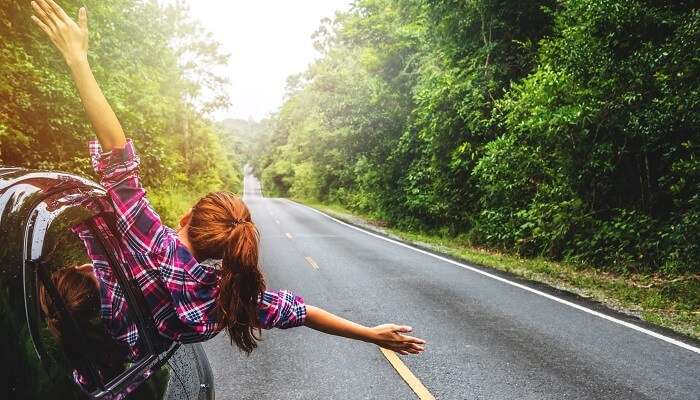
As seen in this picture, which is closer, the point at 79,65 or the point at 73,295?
the point at 73,295

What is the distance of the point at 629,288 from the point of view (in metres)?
9.54

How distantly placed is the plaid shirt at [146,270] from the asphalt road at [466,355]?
2.90 metres

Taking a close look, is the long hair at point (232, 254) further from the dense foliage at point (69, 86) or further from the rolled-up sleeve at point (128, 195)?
the dense foliage at point (69, 86)

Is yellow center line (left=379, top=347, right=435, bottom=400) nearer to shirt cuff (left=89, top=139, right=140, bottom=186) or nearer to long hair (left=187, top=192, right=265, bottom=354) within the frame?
long hair (left=187, top=192, right=265, bottom=354)

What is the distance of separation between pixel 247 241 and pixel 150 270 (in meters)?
0.40

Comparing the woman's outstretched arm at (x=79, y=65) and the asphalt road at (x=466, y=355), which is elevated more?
the woman's outstretched arm at (x=79, y=65)

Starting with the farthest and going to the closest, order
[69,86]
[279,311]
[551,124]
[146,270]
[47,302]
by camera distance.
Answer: [551,124] → [69,86] → [279,311] → [146,270] → [47,302]

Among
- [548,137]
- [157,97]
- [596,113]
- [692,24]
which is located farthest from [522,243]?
[157,97]

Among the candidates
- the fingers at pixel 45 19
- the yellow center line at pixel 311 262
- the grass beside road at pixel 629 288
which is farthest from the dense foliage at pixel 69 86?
the grass beside road at pixel 629 288

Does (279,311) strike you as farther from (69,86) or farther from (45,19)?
(69,86)

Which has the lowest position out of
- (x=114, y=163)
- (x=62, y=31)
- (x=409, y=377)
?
(x=409, y=377)

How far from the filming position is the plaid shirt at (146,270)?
1833 mm

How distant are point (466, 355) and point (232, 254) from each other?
14.5 ft

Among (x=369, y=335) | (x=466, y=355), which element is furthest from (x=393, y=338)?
(x=466, y=355)
